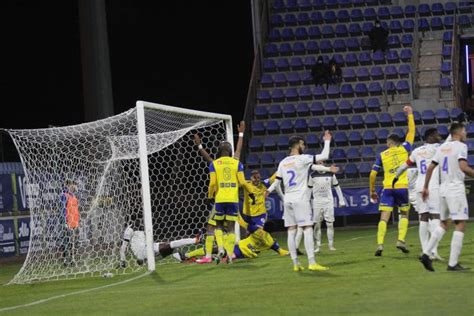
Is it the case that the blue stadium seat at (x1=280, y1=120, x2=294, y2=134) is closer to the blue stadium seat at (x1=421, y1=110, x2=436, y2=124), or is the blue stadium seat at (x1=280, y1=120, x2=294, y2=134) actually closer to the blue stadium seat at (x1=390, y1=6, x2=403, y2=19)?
the blue stadium seat at (x1=421, y1=110, x2=436, y2=124)

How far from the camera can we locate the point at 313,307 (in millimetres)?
10164

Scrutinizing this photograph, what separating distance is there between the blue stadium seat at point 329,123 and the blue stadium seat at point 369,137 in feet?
4.15

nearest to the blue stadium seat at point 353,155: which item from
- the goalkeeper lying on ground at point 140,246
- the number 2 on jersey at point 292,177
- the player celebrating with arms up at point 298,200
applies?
the goalkeeper lying on ground at point 140,246

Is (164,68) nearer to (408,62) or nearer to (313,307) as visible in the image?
(408,62)

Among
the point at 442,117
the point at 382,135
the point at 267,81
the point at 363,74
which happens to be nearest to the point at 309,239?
the point at 382,135

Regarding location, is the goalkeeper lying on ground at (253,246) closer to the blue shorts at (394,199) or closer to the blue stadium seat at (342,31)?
the blue shorts at (394,199)

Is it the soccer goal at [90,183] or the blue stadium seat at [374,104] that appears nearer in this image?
the soccer goal at [90,183]

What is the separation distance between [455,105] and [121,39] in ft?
39.5

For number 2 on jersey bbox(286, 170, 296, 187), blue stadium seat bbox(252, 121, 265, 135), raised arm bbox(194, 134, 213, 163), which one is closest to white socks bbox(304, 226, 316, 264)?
number 2 on jersey bbox(286, 170, 296, 187)

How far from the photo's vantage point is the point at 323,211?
19688 mm

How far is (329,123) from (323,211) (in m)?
14.1

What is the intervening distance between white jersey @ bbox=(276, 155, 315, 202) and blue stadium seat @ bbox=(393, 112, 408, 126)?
19.0m

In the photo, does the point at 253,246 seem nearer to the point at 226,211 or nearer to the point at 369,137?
the point at 226,211

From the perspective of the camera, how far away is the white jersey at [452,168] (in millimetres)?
12758
